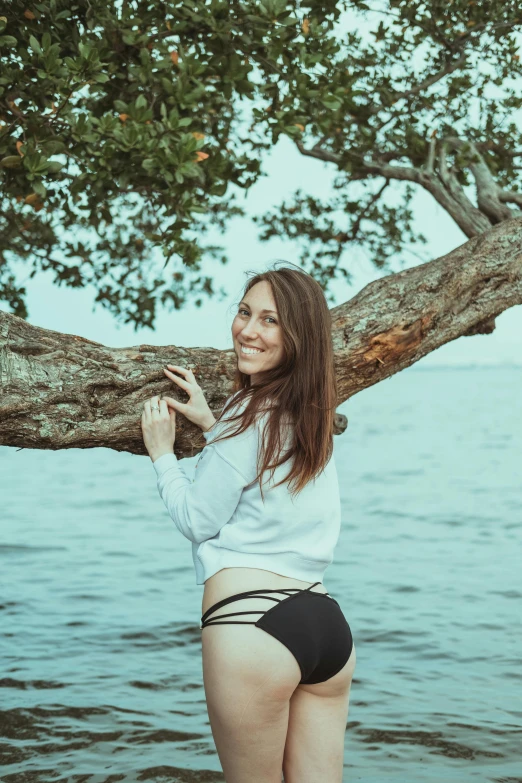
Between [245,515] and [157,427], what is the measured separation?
1.86 ft

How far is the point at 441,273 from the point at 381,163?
8.28ft

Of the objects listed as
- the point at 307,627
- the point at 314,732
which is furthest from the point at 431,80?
the point at 314,732

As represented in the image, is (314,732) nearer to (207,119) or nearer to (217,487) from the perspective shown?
(217,487)

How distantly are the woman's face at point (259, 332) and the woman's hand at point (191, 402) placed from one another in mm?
371

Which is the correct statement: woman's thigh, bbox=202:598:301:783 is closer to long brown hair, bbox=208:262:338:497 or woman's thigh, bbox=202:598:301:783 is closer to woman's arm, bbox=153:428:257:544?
woman's arm, bbox=153:428:257:544

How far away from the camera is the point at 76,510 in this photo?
56.3 ft

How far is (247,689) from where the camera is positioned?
2615 millimetres

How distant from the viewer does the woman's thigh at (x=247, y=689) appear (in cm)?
261

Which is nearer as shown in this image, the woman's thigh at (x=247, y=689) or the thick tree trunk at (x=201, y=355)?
the woman's thigh at (x=247, y=689)

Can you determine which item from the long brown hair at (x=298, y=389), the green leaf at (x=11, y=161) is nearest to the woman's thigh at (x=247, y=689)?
the long brown hair at (x=298, y=389)

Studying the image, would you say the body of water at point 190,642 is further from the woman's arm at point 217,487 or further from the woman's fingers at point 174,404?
the woman's arm at point 217,487

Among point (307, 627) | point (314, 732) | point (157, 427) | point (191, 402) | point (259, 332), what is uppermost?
point (259, 332)

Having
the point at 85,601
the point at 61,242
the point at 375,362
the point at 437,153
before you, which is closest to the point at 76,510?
the point at 85,601

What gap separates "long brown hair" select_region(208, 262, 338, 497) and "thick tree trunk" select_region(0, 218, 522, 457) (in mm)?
551
